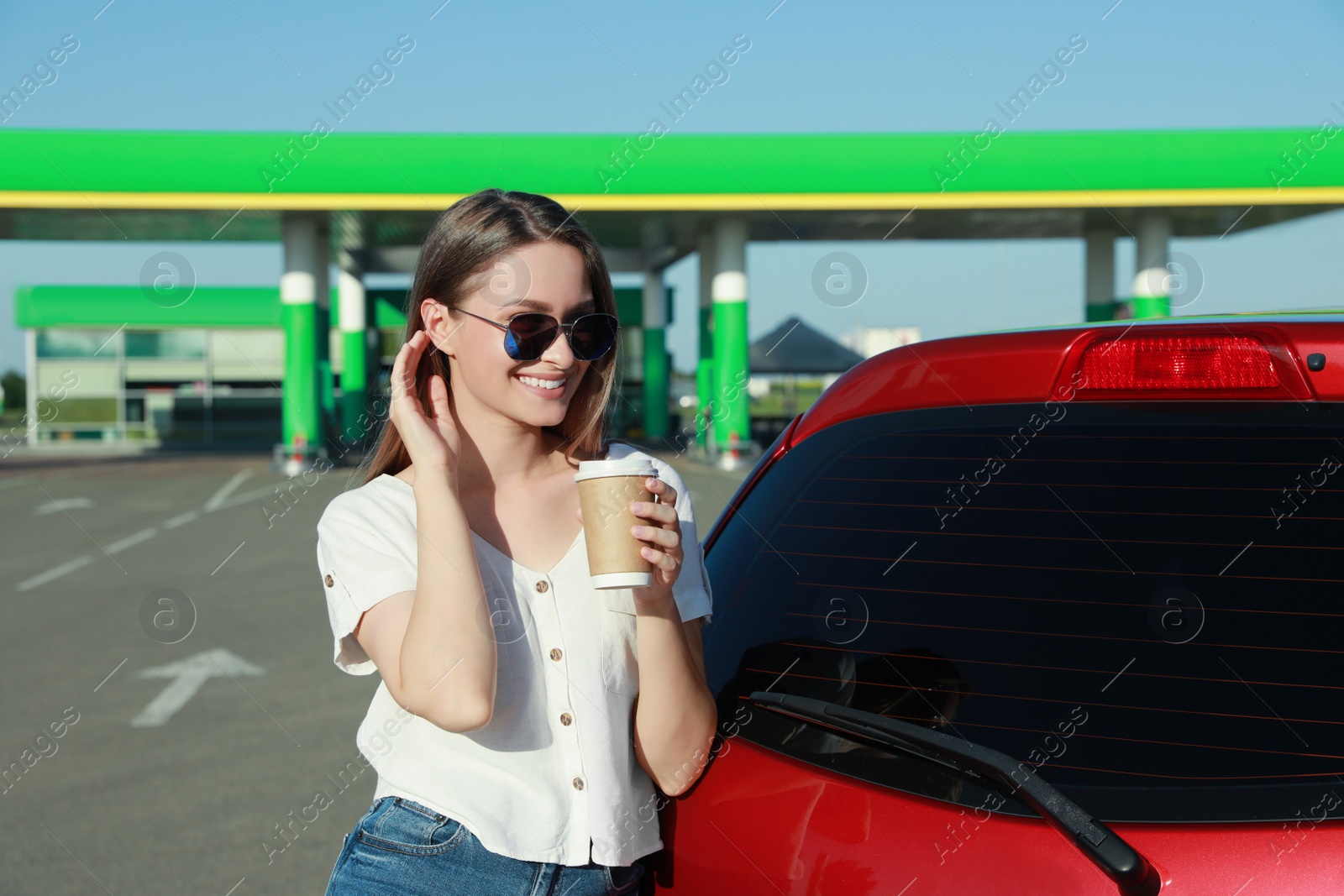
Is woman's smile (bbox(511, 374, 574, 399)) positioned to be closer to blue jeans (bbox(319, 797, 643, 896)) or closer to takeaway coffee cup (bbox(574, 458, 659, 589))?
takeaway coffee cup (bbox(574, 458, 659, 589))

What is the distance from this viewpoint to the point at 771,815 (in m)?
1.52

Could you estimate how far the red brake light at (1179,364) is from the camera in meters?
1.47

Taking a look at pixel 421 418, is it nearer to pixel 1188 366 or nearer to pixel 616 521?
pixel 616 521

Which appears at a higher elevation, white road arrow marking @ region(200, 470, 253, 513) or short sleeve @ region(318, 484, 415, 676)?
short sleeve @ region(318, 484, 415, 676)

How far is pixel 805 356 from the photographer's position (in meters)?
27.7

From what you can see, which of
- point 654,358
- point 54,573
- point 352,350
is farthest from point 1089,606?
point 352,350

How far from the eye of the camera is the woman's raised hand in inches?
66.2

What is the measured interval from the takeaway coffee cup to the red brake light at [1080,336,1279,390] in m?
0.65

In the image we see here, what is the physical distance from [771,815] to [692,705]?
0.67 ft

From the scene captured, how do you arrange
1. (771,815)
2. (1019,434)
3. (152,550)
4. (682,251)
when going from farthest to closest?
(682,251) < (152,550) < (1019,434) < (771,815)

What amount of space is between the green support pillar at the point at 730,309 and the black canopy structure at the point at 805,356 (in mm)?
4318

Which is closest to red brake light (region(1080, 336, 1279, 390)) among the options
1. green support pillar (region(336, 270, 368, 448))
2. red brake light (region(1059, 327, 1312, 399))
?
red brake light (region(1059, 327, 1312, 399))

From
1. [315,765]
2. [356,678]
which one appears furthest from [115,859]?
[356,678]

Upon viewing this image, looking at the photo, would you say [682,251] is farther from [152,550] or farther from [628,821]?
[628,821]
